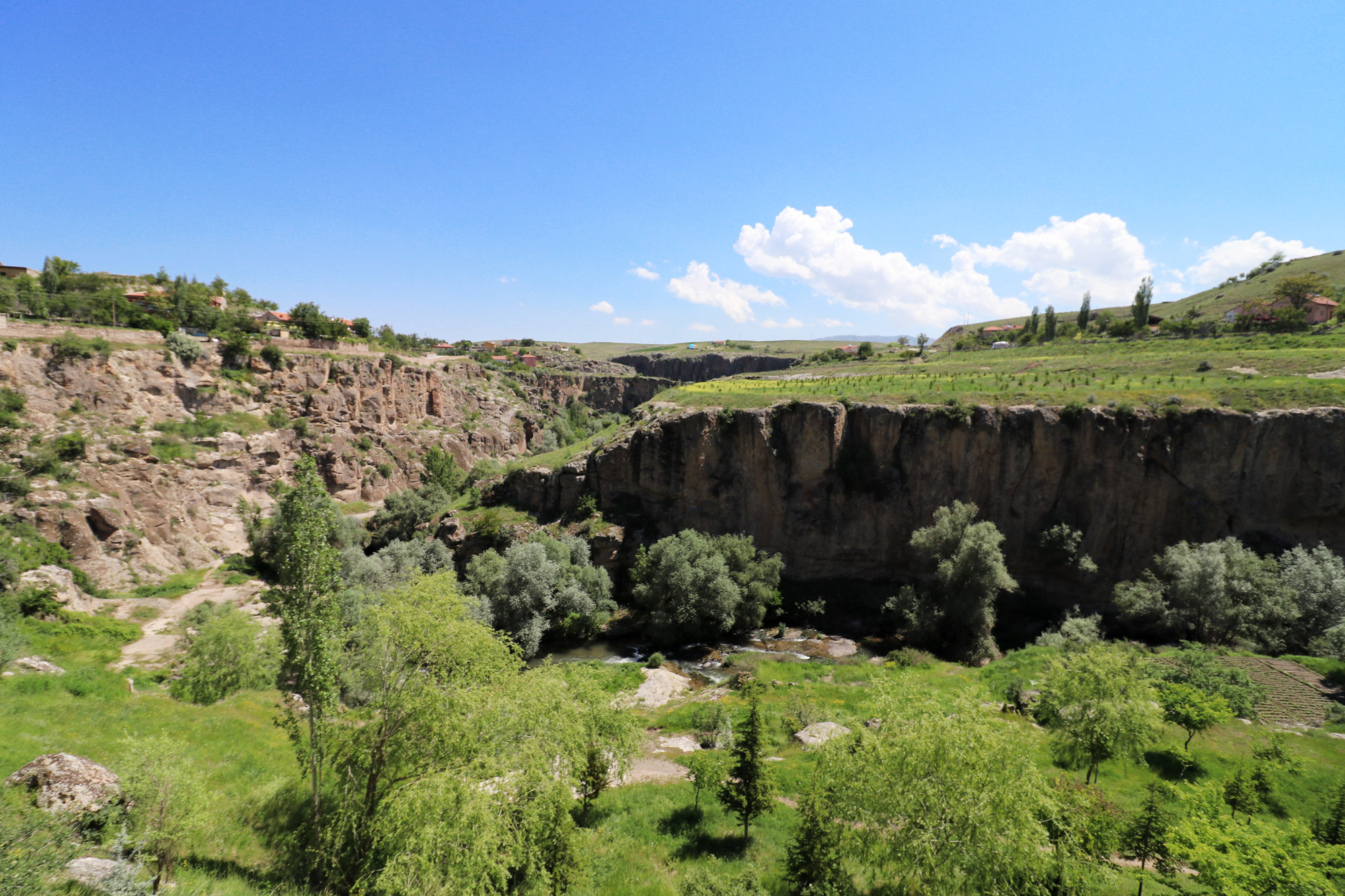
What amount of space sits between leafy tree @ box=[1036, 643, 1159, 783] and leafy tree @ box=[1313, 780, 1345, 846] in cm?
278

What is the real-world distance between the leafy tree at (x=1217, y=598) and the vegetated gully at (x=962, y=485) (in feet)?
20.3

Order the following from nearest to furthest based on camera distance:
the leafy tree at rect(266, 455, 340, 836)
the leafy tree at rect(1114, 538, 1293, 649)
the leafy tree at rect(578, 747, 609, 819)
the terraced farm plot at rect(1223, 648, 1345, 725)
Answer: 1. the leafy tree at rect(266, 455, 340, 836)
2. the leafy tree at rect(578, 747, 609, 819)
3. the terraced farm plot at rect(1223, 648, 1345, 725)
4. the leafy tree at rect(1114, 538, 1293, 649)

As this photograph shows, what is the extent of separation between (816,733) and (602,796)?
862 centimetres

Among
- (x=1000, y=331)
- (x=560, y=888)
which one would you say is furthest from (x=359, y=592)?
(x=1000, y=331)

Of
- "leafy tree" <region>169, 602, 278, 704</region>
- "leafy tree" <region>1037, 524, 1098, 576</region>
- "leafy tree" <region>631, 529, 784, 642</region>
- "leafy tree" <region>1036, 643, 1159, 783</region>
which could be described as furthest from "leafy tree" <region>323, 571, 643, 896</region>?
"leafy tree" <region>1037, 524, 1098, 576</region>

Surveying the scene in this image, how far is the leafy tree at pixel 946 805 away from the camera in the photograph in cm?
815

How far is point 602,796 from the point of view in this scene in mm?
16266

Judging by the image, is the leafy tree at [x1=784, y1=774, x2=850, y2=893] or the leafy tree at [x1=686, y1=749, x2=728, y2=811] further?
the leafy tree at [x1=686, y1=749, x2=728, y2=811]

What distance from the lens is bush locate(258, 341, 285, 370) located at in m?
48.7

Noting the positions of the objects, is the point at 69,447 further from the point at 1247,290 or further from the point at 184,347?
the point at 1247,290

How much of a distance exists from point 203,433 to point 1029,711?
56.0 meters

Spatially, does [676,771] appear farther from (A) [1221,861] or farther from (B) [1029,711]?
(A) [1221,861]

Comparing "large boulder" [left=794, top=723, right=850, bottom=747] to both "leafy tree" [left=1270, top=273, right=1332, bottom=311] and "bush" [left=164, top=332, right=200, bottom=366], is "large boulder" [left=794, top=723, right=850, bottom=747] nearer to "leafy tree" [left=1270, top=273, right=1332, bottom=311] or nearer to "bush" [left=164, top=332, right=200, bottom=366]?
"bush" [left=164, top=332, right=200, bottom=366]

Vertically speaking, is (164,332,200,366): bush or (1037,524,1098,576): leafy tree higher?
(164,332,200,366): bush
